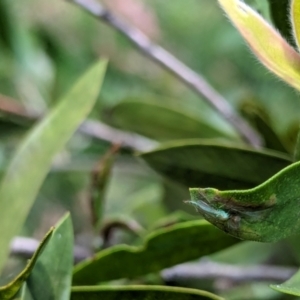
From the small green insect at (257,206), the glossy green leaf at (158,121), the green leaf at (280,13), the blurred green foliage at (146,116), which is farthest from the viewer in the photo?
Answer: the glossy green leaf at (158,121)

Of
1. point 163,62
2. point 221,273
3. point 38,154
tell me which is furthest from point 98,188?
point 163,62

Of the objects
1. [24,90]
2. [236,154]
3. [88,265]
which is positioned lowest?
[88,265]

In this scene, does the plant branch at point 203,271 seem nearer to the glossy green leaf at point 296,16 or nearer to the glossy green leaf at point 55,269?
the glossy green leaf at point 55,269

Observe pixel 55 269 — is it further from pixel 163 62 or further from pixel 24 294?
pixel 163 62

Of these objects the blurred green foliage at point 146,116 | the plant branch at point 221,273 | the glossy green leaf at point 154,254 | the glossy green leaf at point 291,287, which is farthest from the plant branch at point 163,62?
the glossy green leaf at point 291,287

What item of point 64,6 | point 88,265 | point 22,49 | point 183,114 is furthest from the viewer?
point 64,6

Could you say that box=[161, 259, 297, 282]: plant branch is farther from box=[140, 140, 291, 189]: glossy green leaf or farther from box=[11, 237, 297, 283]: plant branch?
box=[140, 140, 291, 189]: glossy green leaf

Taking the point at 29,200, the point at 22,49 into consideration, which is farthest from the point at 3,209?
the point at 22,49

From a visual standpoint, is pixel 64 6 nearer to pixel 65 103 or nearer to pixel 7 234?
pixel 65 103
